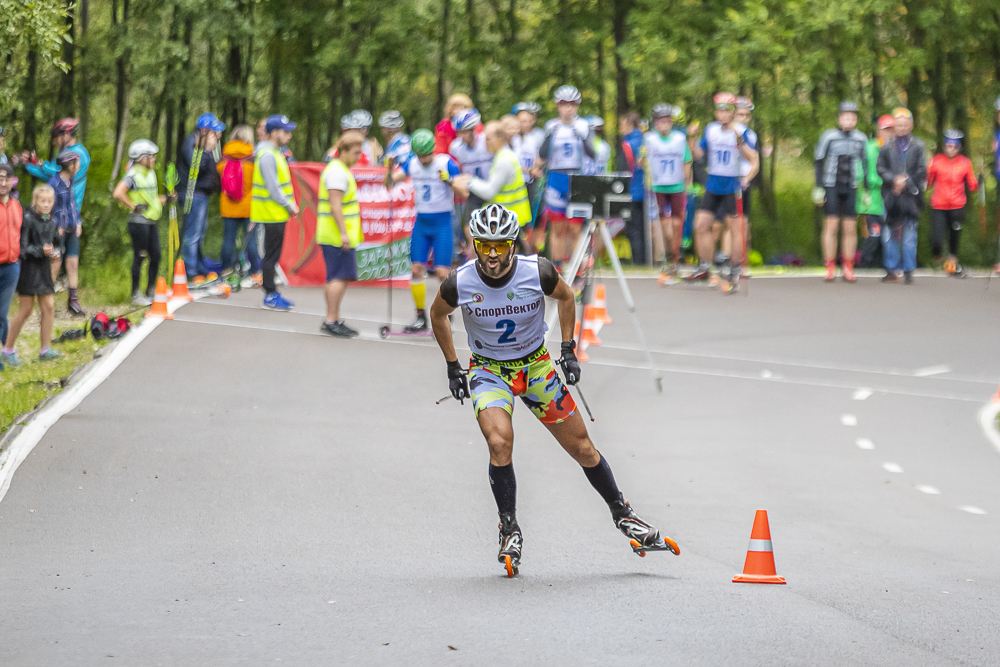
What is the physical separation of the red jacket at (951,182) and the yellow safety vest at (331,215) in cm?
983

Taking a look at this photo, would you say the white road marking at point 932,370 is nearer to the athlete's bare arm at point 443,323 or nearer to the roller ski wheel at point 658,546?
the roller ski wheel at point 658,546

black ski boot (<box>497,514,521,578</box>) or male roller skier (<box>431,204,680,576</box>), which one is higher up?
male roller skier (<box>431,204,680,576</box>)

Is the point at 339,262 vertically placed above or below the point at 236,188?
below

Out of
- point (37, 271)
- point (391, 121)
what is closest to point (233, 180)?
point (391, 121)

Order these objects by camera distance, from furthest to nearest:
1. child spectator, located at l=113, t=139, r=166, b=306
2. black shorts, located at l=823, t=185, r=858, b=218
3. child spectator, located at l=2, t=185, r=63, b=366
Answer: black shorts, located at l=823, t=185, r=858, b=218
child spectator, located at l=113, t=139, r=166, b=306
child spectator, located at l=2, t=185, r=63, b=366

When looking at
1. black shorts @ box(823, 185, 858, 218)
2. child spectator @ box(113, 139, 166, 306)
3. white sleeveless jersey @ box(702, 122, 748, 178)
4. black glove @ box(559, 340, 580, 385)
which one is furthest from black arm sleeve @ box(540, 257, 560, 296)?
black shorts @ box(823, 185, 858, 218)

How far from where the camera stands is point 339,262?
45.2 ft

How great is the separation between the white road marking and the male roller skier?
6.75 meters

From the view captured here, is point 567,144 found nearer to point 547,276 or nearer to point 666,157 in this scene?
point 666,157

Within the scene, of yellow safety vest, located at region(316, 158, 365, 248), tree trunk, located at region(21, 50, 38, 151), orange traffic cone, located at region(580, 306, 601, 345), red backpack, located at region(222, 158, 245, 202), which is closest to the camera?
yellow safety vest, located at region(316, 158, 365, 248)

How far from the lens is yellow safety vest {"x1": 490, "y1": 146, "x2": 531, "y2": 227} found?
13492mm

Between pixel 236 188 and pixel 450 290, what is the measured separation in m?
10.1

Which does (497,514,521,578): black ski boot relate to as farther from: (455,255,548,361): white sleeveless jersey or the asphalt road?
(455,255,548,361): white sleeveless jersey

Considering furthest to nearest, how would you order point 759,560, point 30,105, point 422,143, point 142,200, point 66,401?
point 30,105, point 142,200, point 422,143, point 66,401, point 759,560
